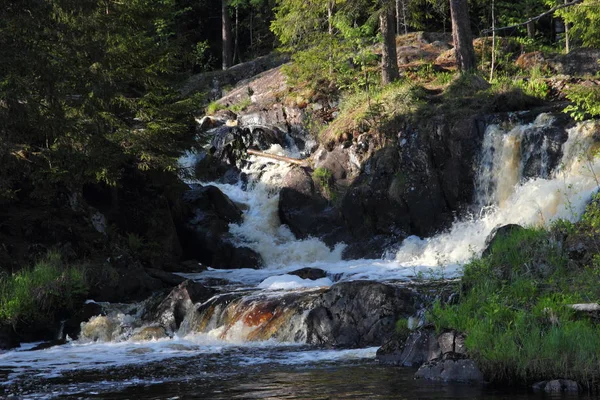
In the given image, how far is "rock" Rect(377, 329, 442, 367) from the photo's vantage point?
9781 millimetres

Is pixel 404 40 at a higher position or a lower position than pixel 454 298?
higher

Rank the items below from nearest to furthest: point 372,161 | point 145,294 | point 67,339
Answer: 1. point 67,339
2. point 145,294
3. point 372,161

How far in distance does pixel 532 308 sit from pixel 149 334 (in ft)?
22.1

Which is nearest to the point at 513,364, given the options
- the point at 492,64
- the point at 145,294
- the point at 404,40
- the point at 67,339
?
the point at 67,339

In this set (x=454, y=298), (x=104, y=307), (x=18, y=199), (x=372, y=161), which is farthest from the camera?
(x=372, y=161)

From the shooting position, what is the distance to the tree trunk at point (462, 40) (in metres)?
22.9

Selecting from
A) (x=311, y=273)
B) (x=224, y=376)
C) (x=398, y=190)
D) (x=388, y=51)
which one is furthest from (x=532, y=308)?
(x=388, y=51)

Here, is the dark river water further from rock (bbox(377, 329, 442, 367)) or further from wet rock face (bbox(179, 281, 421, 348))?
wet rock face (bbox(179, 281, 421, 348))

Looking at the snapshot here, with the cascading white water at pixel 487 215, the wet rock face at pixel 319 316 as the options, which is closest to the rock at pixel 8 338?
the wet rock face at pixel 319 316

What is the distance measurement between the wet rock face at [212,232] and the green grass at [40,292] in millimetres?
5868

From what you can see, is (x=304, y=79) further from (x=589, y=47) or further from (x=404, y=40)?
(x=589, y=47)

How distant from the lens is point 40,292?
14211mm

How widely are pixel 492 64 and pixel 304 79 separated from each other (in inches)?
245

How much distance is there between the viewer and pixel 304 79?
26016 mm
